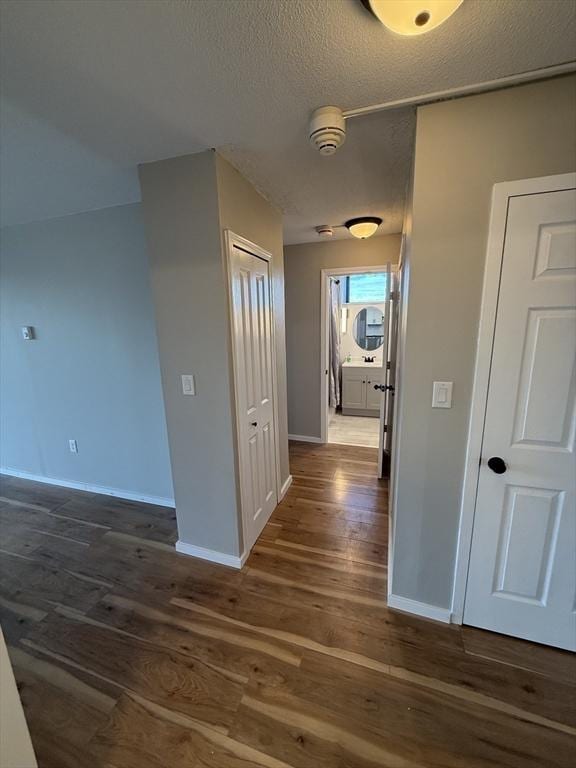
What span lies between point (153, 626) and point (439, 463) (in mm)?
1712

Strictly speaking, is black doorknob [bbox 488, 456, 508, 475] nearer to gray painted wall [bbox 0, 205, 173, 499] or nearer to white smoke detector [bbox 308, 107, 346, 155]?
white smoke detector [bbox 308, 107, 346, 155]

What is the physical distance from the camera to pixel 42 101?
1234 millimetres

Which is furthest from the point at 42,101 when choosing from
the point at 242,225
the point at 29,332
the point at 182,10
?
the point at 29,332

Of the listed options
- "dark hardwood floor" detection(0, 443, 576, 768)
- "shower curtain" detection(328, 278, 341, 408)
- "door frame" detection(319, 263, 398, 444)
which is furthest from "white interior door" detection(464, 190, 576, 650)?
"shower curtain" detection(328, 278, 341, 408)

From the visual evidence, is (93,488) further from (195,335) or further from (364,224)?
(364,224)

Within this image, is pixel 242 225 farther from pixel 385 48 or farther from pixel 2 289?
pixel 2 289

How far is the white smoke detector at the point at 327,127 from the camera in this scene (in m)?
1.29

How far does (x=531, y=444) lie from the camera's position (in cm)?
135

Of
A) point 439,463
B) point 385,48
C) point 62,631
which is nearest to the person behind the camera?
point 385,48

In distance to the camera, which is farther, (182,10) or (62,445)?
(62,445)

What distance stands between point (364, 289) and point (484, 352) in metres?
4.36

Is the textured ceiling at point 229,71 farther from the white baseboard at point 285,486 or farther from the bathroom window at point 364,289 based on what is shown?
the bathroom window at point 364,289

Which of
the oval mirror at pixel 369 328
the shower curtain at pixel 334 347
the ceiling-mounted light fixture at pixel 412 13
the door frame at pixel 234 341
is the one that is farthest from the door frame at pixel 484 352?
the oval mirror at pixel 369 328

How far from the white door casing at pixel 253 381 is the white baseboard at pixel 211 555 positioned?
0.08 metres
